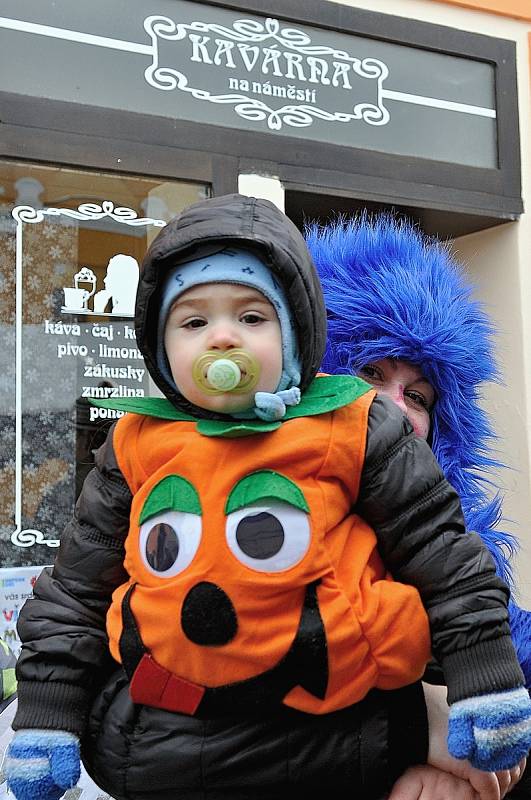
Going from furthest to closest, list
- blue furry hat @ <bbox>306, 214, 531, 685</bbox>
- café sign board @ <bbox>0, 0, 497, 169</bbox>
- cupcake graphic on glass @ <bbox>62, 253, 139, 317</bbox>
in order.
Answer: cupcake graphic on glass @ <bbox>62, 253, 139, 317</bbox>
café sign board @ <bbox>0, 0, 497, 169</bbox>
blue furry hat @ <bbox>306, 214, 531, 685</bbox>

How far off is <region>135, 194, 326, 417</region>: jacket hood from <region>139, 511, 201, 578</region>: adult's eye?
17 cm

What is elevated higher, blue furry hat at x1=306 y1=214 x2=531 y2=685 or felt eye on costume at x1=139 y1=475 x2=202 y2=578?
blue furry hat at x1=306 y1=214 x2=531 y2=685

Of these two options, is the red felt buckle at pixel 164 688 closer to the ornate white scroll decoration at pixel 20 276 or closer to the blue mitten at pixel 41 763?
the blue mitten at pixel 41 763

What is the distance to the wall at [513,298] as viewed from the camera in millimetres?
3885

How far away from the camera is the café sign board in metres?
3.21

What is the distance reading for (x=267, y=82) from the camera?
355cm

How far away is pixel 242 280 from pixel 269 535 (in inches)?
15.3

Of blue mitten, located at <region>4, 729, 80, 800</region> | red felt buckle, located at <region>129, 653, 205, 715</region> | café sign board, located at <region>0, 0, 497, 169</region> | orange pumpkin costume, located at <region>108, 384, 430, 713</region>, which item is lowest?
blue mitten, located at <region>4, 729, 80, 800</region>

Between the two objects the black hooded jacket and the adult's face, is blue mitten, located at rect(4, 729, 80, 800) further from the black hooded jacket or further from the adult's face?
the adult's face

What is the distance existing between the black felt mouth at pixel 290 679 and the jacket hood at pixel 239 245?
0.36m

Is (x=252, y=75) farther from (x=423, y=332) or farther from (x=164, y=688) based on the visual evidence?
(x=164, y=688)

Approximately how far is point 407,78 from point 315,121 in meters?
0.48

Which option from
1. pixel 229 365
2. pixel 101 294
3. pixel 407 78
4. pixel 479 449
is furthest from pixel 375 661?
pixel 407 78

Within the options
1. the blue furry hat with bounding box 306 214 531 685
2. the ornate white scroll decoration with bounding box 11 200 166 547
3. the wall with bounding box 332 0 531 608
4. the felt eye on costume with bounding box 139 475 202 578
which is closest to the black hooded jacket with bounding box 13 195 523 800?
the felt eye on costume with bounding box 139 475 202 578
